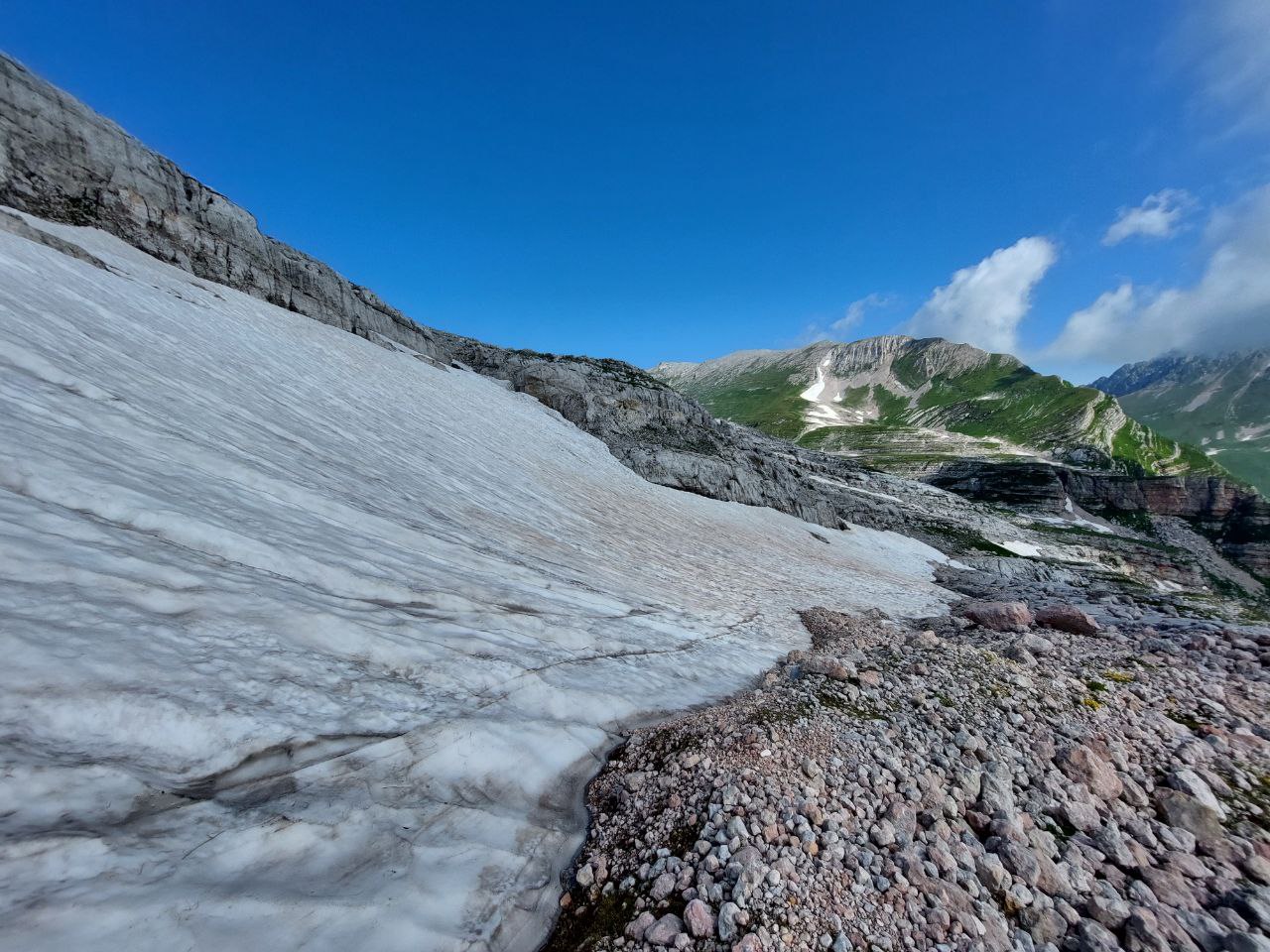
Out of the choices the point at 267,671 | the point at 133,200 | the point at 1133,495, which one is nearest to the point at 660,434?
the point at 133,200

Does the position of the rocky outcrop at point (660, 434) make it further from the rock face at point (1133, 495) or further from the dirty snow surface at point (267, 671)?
the rock face at point (1133, 495)

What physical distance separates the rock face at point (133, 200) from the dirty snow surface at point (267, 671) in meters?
20.4

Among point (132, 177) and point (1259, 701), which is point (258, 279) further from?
point (1259, 701)

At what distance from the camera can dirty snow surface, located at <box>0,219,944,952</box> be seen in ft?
9.79

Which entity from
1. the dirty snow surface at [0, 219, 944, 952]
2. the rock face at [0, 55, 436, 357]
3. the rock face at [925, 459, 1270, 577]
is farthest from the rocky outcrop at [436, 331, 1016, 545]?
the rock face at [925, 459, 1270, 577]

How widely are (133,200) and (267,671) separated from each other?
1630 inches

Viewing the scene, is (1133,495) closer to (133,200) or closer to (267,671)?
(267,671)

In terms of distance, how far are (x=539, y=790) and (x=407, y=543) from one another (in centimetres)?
671

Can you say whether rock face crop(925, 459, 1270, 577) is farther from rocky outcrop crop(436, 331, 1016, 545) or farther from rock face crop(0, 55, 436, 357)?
rock face crop(0, 55, 436, 357)

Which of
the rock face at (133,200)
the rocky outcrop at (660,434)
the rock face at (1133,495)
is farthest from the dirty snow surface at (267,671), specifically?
the rock face at (1133,495)

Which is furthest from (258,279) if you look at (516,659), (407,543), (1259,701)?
(1259,701)

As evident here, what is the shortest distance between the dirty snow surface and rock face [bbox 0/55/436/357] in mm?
20402

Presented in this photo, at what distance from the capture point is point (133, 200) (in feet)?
98.7

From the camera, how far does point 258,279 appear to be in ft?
112
